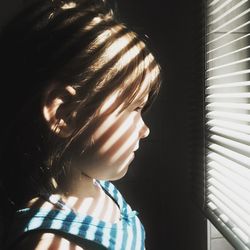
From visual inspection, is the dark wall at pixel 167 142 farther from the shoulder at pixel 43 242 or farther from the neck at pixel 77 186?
the shoulder at pixel 43 242

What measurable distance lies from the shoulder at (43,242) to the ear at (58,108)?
20cm

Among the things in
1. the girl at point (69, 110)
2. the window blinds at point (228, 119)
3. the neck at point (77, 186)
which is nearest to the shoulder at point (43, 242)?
the girl at point (69, 110)

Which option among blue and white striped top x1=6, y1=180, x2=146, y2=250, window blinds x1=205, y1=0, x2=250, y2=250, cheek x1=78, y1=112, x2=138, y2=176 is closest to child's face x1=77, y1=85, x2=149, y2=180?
cheek x1=78, y1=112, x2=138, y2=176

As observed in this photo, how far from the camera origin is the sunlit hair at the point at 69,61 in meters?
0.72

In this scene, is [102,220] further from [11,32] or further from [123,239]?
[11,32]

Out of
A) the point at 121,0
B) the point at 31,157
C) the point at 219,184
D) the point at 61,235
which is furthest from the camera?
the point at 121,0

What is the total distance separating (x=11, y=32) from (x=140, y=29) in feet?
1.65

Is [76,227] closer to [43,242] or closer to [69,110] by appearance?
[43,242]

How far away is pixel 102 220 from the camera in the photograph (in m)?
0.83

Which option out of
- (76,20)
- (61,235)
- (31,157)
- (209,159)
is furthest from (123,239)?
(76,20)

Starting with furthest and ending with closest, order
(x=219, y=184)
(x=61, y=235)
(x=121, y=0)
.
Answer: (x=121, y=0) < (x=219, y=184) < (x=61, y=235)

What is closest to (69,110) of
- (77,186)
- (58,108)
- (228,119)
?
(58,108)

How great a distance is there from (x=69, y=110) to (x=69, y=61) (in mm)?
100

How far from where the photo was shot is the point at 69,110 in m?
0.73
